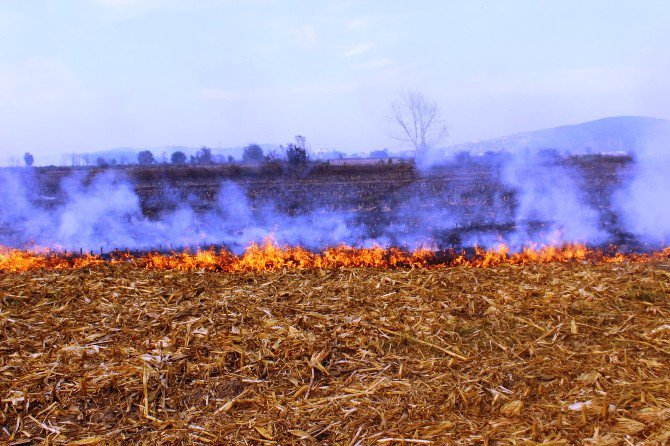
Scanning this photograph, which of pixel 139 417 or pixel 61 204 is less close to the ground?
pixel 61 204

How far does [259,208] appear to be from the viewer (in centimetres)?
1772

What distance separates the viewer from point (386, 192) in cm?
2147

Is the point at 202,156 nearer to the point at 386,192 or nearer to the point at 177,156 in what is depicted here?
the point at 177,156

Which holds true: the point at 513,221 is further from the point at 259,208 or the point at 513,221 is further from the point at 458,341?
the point at 458,341

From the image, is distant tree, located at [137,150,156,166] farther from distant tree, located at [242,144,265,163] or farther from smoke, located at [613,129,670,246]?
smoke, located at [613,129,670,246]

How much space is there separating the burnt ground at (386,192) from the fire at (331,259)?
2328 mm

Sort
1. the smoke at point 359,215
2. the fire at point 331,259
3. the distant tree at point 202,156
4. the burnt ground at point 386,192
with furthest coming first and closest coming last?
the distant tree at point 202,156, the burnt ground at point 386,192, the smoke at point 359,215, the fire at point 331,259

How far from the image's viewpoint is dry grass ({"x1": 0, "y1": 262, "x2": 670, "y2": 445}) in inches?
146

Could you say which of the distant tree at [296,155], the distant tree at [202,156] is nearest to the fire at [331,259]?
the distant tree at [296,155]

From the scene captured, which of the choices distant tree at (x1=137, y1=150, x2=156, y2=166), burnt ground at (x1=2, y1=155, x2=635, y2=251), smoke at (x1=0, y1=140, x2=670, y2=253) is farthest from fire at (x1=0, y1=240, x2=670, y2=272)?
distant tree at (x1=137, y1=150, x2=156, y2=166)

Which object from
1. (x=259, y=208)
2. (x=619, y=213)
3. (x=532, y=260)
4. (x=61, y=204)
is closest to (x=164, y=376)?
(x=532, y=260)

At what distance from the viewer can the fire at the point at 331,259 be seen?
7.96m

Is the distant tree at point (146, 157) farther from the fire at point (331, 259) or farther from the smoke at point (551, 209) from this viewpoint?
the fire at point (331, 259)

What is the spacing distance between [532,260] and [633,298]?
2.31 metres
